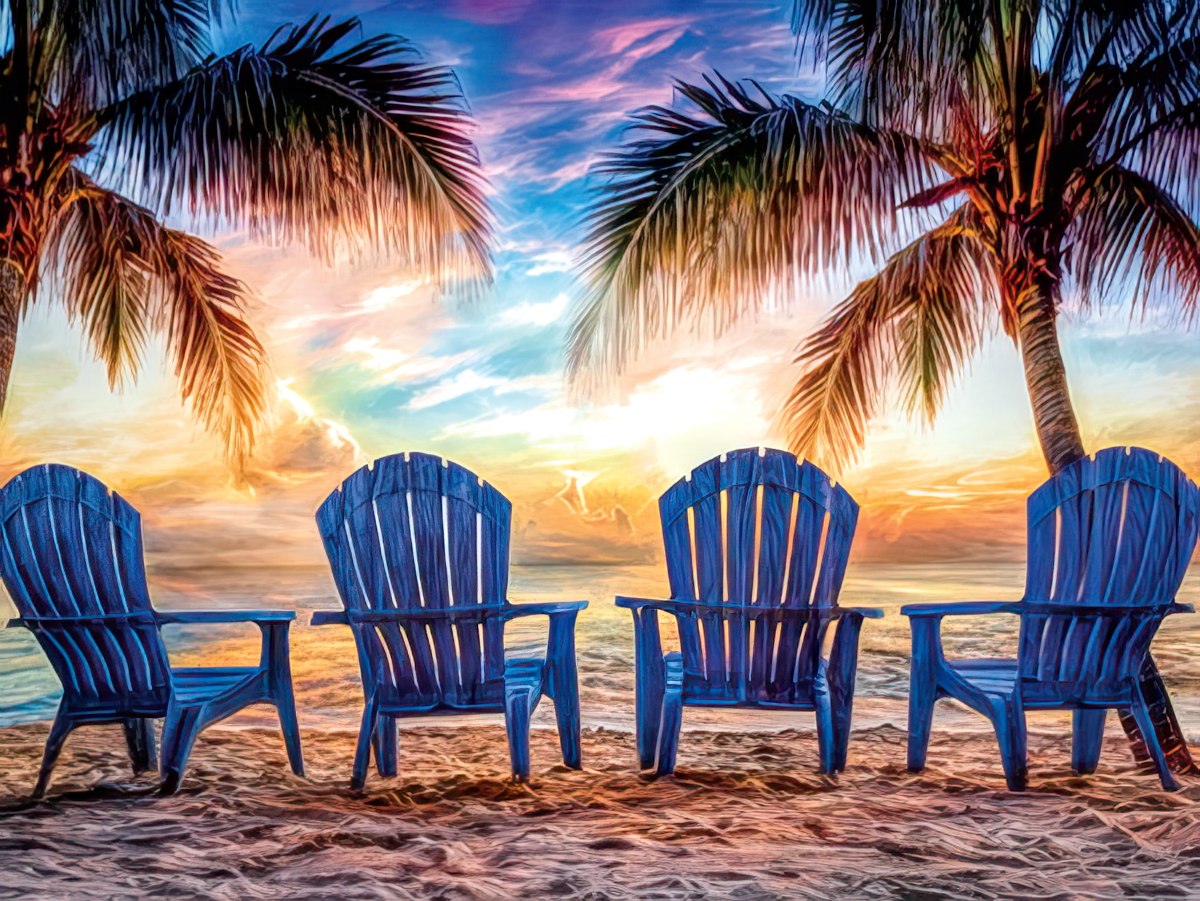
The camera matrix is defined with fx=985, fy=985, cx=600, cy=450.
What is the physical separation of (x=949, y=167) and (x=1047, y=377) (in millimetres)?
1129

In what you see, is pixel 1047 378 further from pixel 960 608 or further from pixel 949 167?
Result: pixel 960 608

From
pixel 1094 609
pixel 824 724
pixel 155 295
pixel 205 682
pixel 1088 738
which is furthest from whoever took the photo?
pixel 155 295

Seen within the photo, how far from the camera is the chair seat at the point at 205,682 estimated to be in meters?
3.29

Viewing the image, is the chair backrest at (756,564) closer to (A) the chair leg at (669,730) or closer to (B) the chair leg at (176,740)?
(A) the chair leg at (669,730)

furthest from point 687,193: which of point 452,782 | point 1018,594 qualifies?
A: point 1018,594

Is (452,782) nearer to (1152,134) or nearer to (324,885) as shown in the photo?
(324,885)

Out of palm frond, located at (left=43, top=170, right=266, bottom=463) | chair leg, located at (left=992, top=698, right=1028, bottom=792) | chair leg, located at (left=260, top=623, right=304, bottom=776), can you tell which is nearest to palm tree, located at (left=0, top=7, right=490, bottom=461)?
palm frond, located at (left=43, top=170, right=266, bottom=463)

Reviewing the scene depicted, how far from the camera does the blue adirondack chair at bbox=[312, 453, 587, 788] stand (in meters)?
3.27

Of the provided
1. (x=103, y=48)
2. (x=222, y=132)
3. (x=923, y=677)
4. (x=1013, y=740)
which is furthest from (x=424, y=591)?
(x=103, y=48)

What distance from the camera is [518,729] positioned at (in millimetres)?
3293

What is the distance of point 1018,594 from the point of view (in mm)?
8016

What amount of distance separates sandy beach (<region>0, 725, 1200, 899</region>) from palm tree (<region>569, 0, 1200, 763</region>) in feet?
5.98

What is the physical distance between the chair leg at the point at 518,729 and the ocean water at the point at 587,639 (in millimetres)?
2658

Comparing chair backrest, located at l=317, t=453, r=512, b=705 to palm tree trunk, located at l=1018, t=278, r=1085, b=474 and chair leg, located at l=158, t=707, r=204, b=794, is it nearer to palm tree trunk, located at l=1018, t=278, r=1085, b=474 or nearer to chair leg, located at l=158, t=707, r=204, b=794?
chair leg, located at l=158, t=707, r=204, b=794
